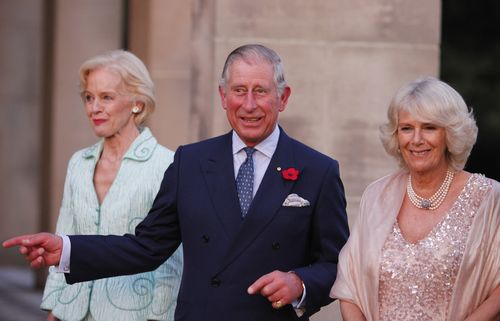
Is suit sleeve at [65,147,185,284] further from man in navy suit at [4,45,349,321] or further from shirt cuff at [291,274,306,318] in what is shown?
shirt cuff at [291,274,306,318]

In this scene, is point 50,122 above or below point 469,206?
below

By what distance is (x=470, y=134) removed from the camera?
17.4 feet

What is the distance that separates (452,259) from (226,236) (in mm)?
Answer: 902

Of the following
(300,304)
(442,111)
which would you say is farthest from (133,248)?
(442,111)

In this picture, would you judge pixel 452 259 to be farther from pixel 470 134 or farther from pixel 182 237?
pixel 182 237

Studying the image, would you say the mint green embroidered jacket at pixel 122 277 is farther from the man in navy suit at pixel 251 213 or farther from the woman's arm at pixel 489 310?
the woman's arm at pixel 489 310

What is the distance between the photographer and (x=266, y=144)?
222 inches

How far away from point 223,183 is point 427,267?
90 cm

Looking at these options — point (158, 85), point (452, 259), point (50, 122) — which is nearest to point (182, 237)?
point (452, 259)

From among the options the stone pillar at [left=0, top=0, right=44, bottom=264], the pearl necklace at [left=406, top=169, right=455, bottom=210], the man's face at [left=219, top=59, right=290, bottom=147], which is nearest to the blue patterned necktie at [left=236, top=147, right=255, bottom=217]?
the man's face at [left=219, top=59, right=290, bottom=147]

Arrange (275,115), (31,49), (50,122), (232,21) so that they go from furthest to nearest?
(31,49) < (50,122) < (232,21) < (275,115)

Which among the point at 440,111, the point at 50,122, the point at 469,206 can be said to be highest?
the point at 440,111

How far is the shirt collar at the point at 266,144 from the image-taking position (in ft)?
18.4

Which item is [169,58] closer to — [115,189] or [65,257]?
[115,189]
